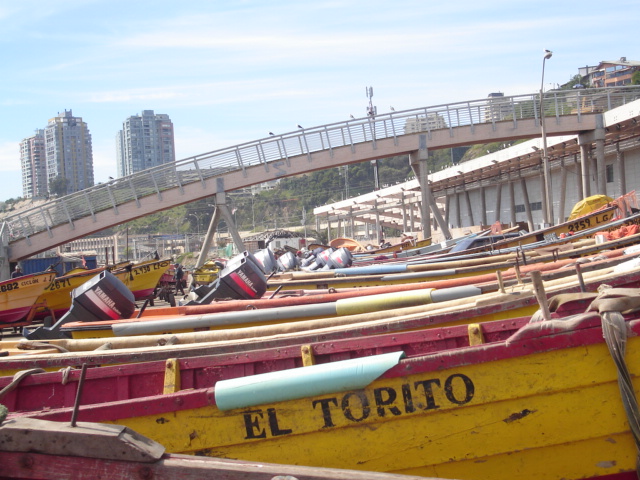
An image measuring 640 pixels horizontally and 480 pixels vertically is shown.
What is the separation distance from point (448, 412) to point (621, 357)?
1.05 meters

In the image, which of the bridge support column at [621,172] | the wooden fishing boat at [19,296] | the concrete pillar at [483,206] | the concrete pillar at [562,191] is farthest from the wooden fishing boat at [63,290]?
the concrete pillar at [483,206]

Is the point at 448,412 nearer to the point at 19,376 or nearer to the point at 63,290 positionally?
the point at 19,376

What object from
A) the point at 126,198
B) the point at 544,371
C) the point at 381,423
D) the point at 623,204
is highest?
the point at 126,198

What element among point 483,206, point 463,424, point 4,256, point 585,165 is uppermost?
point 585,165

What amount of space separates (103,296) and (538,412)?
6759 mm

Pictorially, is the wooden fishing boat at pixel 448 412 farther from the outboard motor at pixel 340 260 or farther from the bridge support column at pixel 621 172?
the bridge support column at pixel 621 172

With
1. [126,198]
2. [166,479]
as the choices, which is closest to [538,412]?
[166,479]

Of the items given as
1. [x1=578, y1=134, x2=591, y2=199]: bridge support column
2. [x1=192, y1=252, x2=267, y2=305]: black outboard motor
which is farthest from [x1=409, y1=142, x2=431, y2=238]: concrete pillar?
[x1=192, y1=252, x2=267, y2=305]: black outboard motor

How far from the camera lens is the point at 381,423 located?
433 cm

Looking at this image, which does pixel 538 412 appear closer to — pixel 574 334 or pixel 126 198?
pixel 574 334

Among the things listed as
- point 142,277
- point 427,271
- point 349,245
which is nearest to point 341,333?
point 427,271

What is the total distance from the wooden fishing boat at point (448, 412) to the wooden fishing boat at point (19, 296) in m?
16.3

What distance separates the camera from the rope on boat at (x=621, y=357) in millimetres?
4027

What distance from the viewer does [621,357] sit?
13.3ft
